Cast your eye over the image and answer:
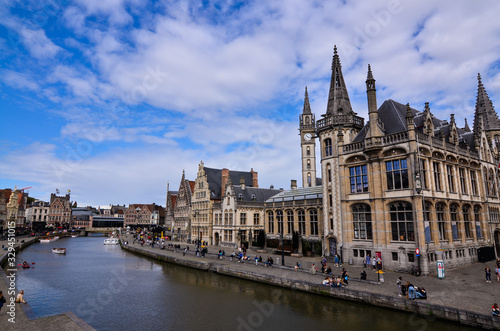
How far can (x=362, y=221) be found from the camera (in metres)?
32.0

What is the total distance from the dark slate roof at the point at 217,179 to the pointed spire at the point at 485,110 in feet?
146

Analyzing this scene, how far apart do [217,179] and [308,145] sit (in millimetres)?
22953

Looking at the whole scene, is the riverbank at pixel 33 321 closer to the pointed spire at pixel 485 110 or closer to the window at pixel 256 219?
the window at pixel 256 219

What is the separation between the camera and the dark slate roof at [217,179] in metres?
64.2

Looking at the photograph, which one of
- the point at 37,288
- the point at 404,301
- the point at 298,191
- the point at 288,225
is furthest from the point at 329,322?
the point at 298,191

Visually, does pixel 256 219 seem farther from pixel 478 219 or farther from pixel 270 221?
pixel 478 219

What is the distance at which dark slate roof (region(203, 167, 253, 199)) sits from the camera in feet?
211

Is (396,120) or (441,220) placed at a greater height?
(396,120)

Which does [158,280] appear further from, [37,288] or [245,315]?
[245,315]

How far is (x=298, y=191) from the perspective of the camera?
51156 mm

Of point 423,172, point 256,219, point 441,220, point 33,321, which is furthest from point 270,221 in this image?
point 33,321

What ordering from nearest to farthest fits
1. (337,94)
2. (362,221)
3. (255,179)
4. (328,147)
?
(362,221) < (328,147) < (337,94) < (255,179)

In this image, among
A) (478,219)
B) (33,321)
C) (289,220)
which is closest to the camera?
(33,321)

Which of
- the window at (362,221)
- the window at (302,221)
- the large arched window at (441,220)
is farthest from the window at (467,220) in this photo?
the window at (302,221)
